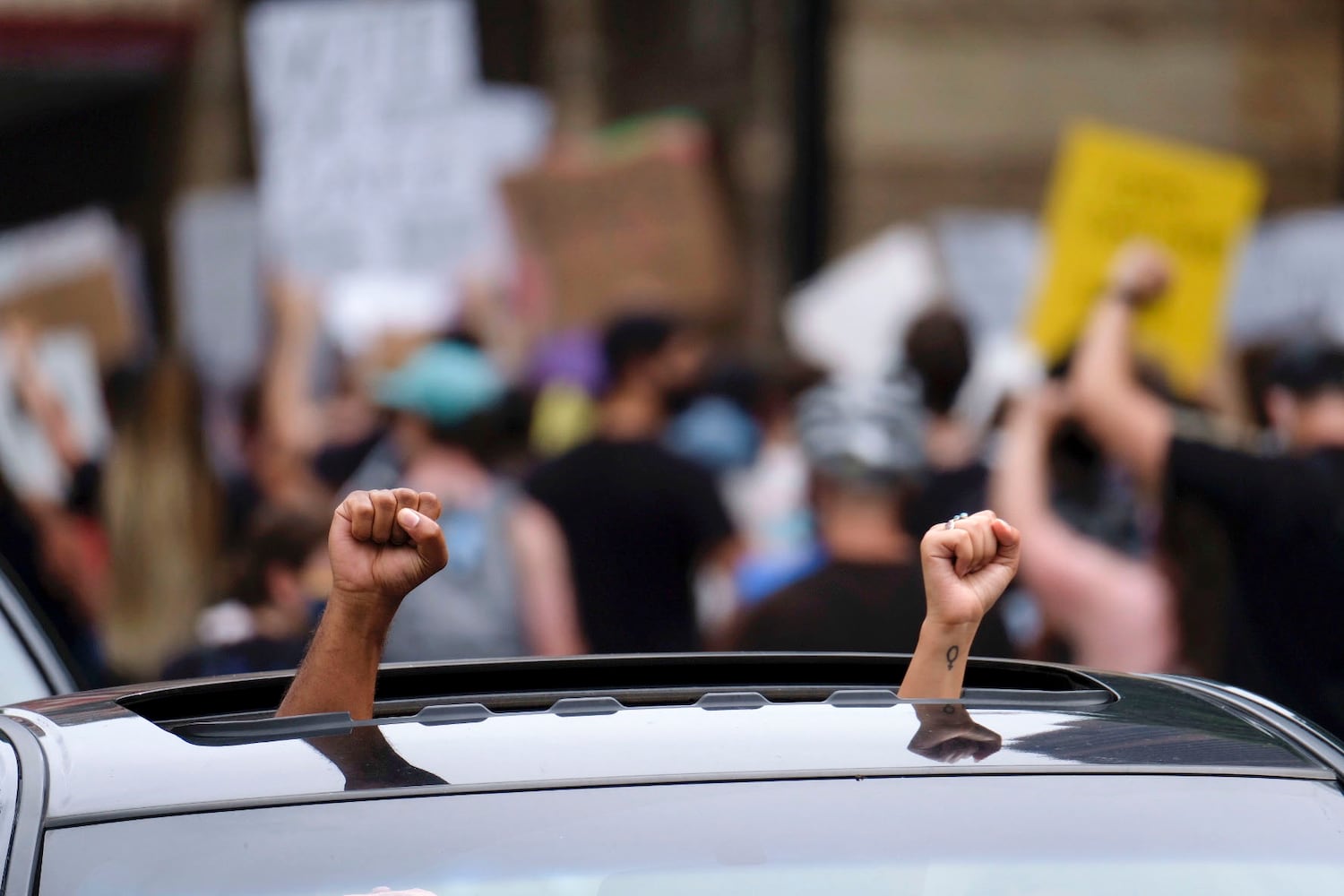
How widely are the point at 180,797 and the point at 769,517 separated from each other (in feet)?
15.8

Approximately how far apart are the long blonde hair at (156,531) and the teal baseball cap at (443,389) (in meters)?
1.40

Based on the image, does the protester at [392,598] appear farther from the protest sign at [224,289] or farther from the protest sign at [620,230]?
the protest sign at [224,289]

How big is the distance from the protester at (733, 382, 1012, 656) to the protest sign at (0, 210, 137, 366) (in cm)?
447

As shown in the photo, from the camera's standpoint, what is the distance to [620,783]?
164 centimetres

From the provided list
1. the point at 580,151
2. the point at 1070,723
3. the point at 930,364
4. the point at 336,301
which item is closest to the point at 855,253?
the point at 580,151

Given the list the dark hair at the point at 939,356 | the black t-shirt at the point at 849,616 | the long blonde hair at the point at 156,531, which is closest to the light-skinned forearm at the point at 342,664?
the black t-shirt at the point at 849,616

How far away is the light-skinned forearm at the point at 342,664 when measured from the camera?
2.06 metres

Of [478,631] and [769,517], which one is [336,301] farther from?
[478,631]

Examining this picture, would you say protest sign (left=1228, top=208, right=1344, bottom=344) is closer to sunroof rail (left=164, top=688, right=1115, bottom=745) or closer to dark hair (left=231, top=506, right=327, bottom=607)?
dark hair (left=231, top=506, right=327, bottom=607)

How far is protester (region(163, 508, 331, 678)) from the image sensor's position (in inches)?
159

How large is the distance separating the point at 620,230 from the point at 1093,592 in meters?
3.87

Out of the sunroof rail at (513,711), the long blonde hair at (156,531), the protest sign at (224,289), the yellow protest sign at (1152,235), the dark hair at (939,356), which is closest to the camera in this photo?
the sunroof rail at (513,711)

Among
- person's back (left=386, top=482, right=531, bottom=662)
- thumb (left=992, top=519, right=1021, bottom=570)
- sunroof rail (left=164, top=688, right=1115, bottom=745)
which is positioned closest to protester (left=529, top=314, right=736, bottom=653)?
person's back (left=386, top=482, right=531, bottom=662)

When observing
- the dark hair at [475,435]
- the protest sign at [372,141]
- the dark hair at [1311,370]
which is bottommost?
the dark hair at [475,435]
